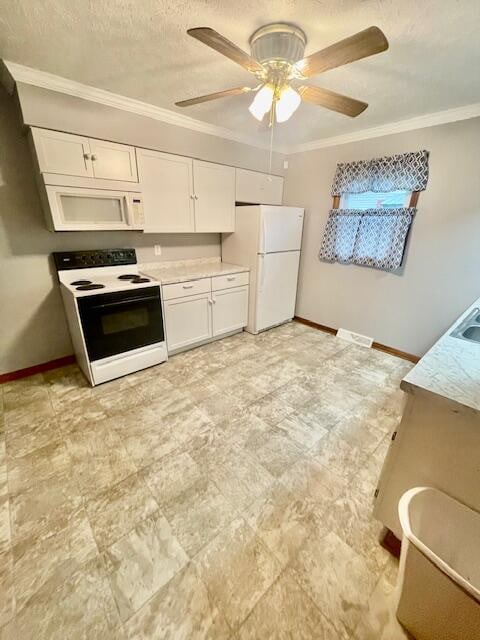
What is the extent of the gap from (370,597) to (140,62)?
3145 mm

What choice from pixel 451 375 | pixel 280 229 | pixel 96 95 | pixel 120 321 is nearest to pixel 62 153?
pixel 96 95

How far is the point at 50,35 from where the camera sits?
57.6 inches

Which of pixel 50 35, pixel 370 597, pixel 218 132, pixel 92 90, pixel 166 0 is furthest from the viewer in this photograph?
pixel 218 132

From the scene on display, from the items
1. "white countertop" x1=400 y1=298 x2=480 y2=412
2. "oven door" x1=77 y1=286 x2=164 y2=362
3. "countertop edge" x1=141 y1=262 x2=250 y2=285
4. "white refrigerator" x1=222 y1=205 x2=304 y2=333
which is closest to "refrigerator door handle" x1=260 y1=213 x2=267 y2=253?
"white refrigerator" x1=222 y1=205 x2=304 y2=333

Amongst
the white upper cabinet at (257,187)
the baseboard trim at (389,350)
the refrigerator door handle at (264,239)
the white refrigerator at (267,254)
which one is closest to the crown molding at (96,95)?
the white upper cabinet at (257,187)

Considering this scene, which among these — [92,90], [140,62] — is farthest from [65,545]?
[92,90]

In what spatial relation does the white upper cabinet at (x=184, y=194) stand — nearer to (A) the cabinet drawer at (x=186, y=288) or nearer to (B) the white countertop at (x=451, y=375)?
(A) the cabinet drawer at (x=186, y=288)

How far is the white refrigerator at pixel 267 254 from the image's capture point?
123 inches

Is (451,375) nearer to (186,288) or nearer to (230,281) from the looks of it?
(186,288)

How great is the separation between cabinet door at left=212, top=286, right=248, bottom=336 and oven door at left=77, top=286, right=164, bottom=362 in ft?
2.40

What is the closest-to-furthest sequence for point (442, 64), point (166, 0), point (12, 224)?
1. point (166, 0)
2. point (442, 64)
3. point (12, 224)

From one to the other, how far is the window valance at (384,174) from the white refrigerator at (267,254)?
623 mm

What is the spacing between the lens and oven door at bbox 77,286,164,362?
218 centimetres

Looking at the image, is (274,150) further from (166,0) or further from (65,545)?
(65,545)
